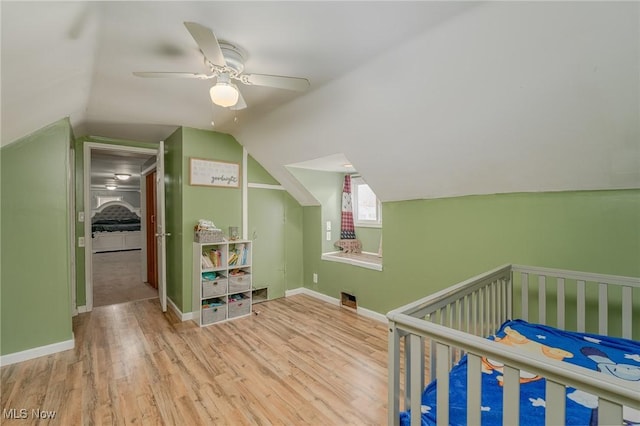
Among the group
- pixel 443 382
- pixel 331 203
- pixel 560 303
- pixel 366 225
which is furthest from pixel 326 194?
pixel 443 382

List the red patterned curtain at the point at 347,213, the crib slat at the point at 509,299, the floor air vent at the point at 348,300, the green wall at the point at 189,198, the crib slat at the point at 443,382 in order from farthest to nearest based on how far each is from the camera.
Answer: the red patterned curtain at the point at 347,213 → the floor air vent at the point at 348,300 → the green wall at the point at 189,198 → the crib slat at the point at 509,299 → the crib slat at the point at 443,382

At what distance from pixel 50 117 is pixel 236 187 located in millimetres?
1840

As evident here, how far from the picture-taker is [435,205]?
2766 millimetres

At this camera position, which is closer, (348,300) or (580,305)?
(580,305)

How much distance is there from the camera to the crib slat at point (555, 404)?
78 centimetres

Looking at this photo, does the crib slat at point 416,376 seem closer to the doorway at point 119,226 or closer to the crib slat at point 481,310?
the crib slat at point 481,310

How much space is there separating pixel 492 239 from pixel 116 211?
1107 cm

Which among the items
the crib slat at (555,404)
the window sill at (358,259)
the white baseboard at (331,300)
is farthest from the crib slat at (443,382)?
the window sill at (358,259)

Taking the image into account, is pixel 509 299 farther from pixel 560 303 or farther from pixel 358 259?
pixel 358 259

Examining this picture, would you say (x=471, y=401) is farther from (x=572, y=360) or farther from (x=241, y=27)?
A: (x=241, y=27)

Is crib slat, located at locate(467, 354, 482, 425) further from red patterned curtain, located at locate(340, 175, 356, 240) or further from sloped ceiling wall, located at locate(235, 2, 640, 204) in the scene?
red patterned curtain, located at locate(340, 175, 356, 240)

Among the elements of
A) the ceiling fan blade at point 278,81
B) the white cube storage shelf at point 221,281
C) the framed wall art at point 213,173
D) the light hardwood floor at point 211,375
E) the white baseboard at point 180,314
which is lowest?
the light hardwood floor at point 211,375

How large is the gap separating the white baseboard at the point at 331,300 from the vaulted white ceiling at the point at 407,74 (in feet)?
5.18

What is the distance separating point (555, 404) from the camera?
789 millimetres
